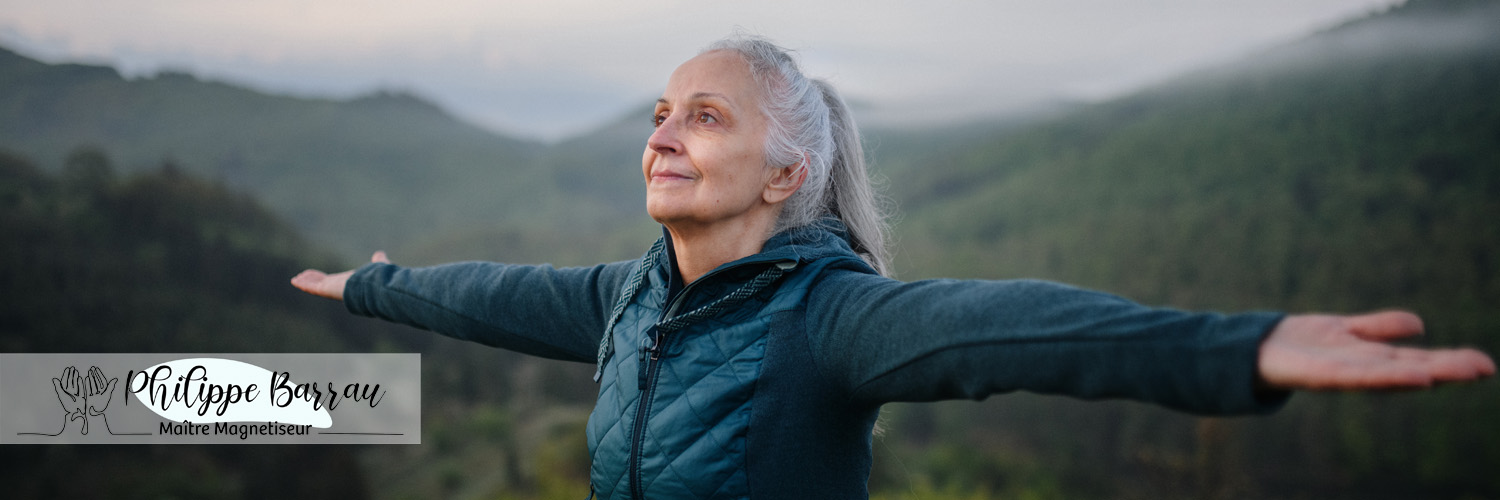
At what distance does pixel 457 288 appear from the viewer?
7.53 ft

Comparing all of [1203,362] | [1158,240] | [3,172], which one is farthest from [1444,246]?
[3,172]

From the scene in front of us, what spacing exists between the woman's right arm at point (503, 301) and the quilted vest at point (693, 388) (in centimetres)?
45

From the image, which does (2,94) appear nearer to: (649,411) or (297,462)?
(297,462)

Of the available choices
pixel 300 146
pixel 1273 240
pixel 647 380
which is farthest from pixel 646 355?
pixel 1273 240

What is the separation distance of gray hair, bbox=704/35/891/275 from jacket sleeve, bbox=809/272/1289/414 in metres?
0.38

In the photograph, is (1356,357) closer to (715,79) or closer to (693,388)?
(693,388)

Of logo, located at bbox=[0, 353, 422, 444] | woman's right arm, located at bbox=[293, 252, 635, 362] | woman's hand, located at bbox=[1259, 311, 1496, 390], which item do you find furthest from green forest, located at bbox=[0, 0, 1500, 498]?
woman's hand, located at bbox=[1259, 311, 1496, 390]

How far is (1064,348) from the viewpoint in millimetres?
1073

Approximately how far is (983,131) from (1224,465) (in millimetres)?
7141

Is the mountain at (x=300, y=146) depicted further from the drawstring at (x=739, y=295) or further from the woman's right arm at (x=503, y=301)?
the drawstring at (x=739, y=295)

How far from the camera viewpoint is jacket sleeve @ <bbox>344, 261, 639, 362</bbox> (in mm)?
2131

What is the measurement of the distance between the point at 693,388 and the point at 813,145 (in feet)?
2.01

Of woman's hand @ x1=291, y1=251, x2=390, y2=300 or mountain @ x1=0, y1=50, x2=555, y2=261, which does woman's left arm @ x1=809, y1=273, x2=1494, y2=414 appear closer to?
woman's hand @ x1=291, y1=251, x2=390, y2=300

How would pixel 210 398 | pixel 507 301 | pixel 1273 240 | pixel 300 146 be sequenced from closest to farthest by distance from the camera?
pixel 507 301 < pixel 210 398 < pixel 300 146 < pixel 1273 240
